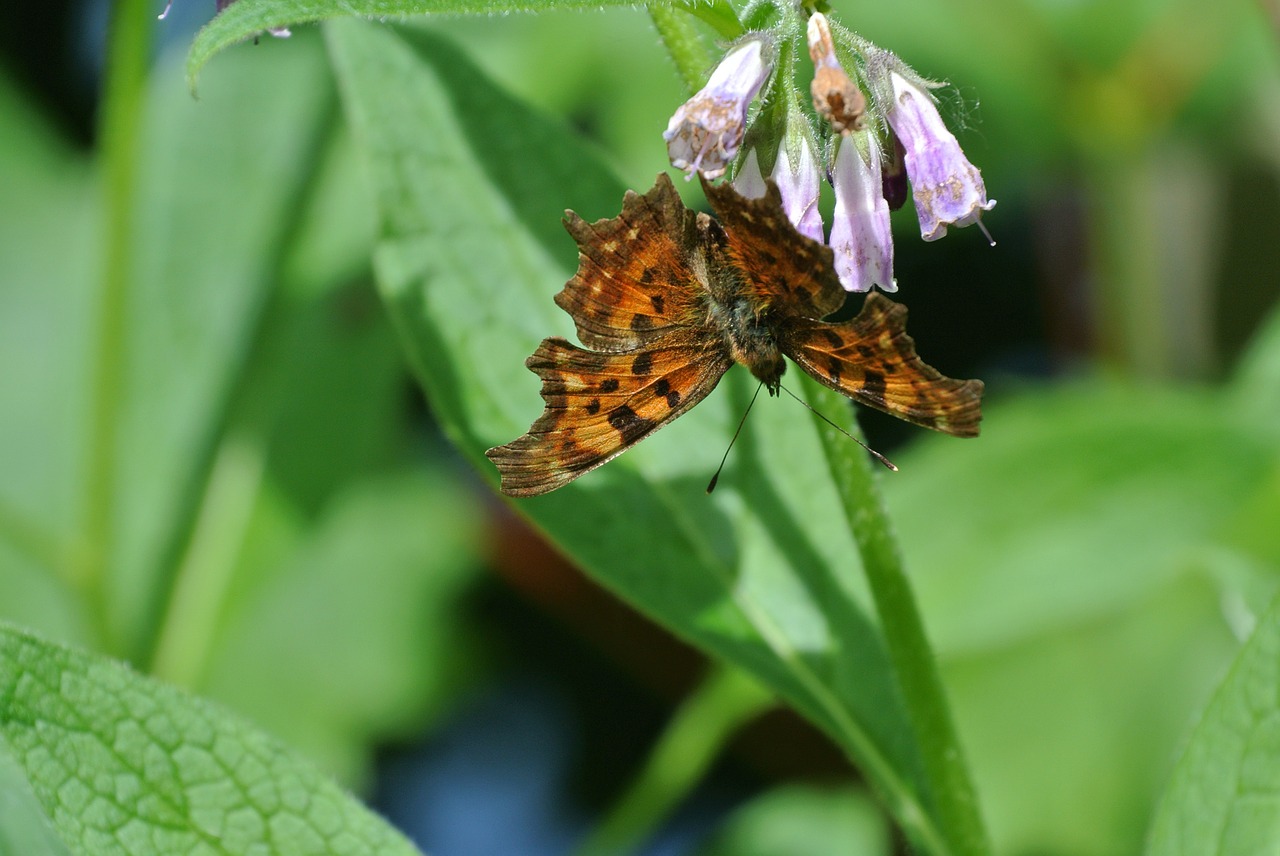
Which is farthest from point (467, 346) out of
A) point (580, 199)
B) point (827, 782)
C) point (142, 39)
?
point (827, 782)

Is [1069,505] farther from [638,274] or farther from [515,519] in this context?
[638,274]

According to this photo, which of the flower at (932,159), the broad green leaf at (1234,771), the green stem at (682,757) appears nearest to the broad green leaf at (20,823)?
the flower at (932,159)

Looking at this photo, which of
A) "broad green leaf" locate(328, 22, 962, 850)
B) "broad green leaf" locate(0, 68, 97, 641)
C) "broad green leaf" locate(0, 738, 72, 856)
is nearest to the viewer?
"broad green leaf" locate(0, 738, 72, 856)

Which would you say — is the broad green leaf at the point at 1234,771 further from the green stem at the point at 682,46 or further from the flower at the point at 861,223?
the green stem at the point at 682,46

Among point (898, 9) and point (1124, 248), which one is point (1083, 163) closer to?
point (1124, 248)

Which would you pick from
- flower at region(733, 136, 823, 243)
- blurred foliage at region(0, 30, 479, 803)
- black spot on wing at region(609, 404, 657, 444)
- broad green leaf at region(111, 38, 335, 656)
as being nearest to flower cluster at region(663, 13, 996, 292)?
flower at region(733, 136, 823, 243)

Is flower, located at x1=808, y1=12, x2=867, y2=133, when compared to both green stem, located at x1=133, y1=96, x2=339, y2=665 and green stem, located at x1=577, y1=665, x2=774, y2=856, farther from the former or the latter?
green stem, located at x1=133, y1=96, x2=339, y2=665
